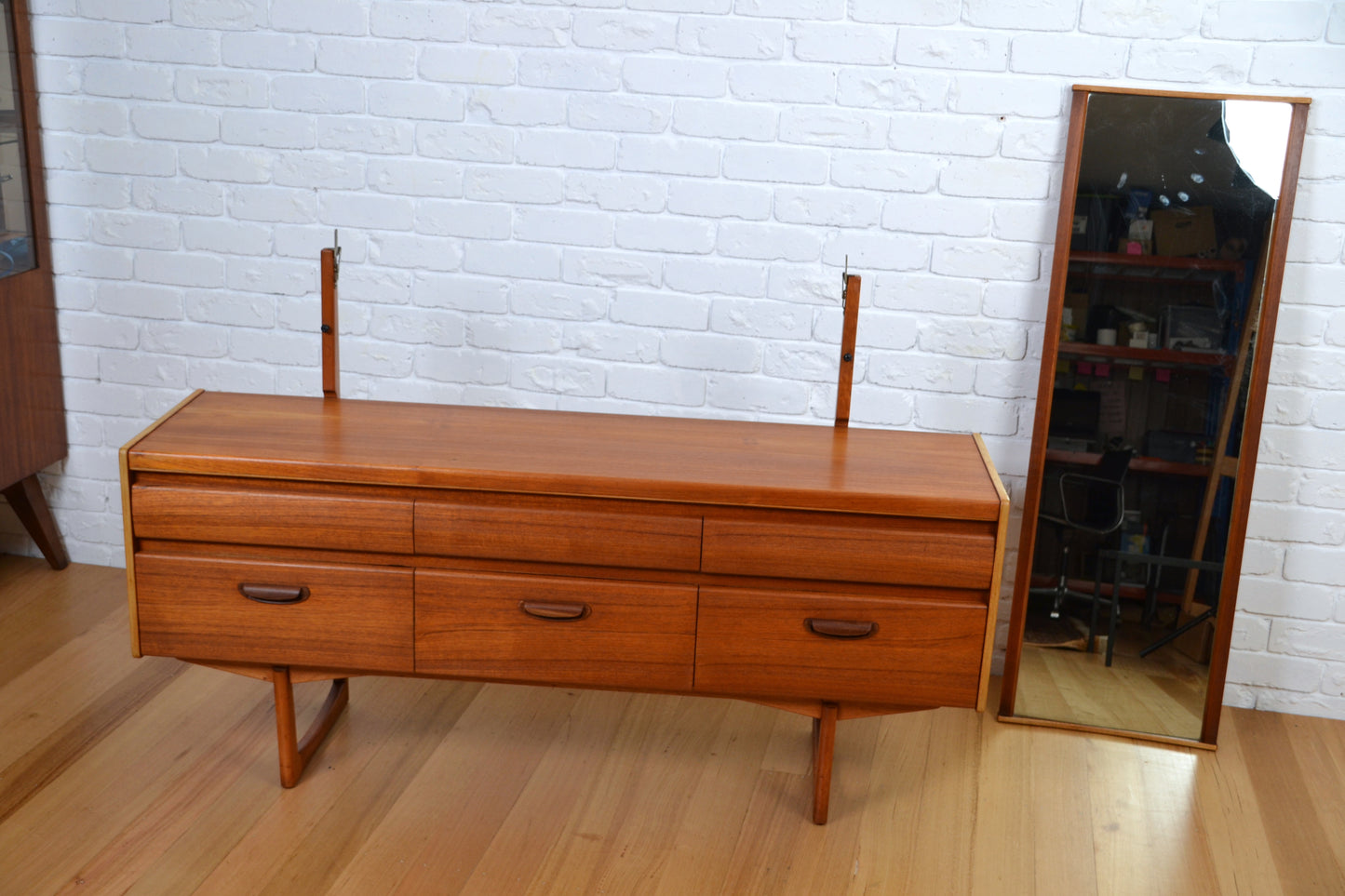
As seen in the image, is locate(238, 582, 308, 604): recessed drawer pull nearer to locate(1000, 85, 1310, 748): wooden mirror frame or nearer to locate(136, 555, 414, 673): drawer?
locate(136, 555, 414, 673): drawer

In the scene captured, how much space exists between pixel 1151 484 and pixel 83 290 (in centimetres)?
233

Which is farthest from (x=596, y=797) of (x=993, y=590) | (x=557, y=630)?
(x=993, y=590)

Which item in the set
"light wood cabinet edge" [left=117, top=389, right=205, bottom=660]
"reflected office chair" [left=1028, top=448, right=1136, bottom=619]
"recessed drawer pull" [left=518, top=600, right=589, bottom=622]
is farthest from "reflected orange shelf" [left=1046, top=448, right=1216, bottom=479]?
"light wood cabinet edge" [left=117, top=389, right=205, bottom=660]

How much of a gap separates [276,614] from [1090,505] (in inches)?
61.5

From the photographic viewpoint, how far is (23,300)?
2719 mm

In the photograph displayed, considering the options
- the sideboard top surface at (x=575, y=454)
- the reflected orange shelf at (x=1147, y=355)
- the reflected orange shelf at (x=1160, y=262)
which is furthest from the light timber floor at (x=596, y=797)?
the reflected orange shelf at (x=1160, y=262)

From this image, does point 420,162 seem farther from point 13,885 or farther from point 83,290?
point 13,885

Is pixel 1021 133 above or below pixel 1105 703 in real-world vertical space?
above

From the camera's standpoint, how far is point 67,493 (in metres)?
2.98

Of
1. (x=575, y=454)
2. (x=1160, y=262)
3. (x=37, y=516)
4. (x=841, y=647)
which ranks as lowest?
(x=37, y=516)

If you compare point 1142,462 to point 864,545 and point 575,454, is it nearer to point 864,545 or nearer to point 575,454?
point 864,545

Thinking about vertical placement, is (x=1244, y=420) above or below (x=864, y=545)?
above

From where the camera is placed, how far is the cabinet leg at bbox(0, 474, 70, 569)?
2873 millimetres

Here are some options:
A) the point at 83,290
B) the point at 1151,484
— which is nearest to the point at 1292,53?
the point at 1151,484
